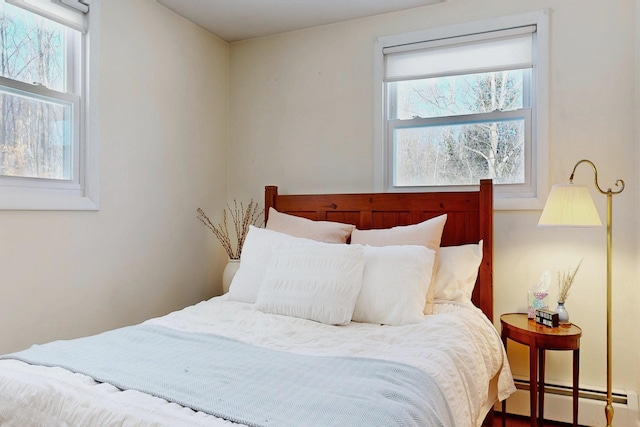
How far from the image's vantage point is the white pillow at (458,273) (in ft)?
7.51

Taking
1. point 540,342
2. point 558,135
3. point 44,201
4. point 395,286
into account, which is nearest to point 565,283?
point 540,342

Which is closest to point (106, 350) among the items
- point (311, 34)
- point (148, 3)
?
point (148, 3)

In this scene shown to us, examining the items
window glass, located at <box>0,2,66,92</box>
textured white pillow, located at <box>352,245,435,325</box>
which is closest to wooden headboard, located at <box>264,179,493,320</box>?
textured white pillow, located at <box>352,245,435,325</box>

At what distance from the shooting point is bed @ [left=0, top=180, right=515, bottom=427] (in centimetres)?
110

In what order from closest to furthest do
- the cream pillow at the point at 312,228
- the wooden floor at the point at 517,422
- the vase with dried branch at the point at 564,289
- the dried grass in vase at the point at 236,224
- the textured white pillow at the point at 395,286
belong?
the textured white pillow at the point at 395,286 < the vase with dried branch at the point at 564,289 < the wooden floor at the point at 517,422 < the cream pillow at the point at 312,228 < the dried grass in vase at the point at 236,224

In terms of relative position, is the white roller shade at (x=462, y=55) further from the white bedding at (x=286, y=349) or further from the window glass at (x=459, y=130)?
the white bedding at (x=286, y=349)

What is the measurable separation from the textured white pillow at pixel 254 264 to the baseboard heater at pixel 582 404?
1.57 metres

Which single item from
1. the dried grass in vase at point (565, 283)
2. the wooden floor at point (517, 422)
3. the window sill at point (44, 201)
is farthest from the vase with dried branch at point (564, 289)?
the window sill at point (44, 201)

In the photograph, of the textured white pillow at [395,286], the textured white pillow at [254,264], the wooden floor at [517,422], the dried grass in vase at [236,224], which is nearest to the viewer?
the textured white pillow at [395,286]

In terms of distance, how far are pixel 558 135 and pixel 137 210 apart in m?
2.51

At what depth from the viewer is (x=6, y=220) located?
1.97 meters

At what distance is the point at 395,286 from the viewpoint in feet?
6.61

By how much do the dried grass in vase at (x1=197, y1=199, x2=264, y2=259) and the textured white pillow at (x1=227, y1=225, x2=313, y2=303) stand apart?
746mm

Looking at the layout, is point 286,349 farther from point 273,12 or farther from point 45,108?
point 273,12
